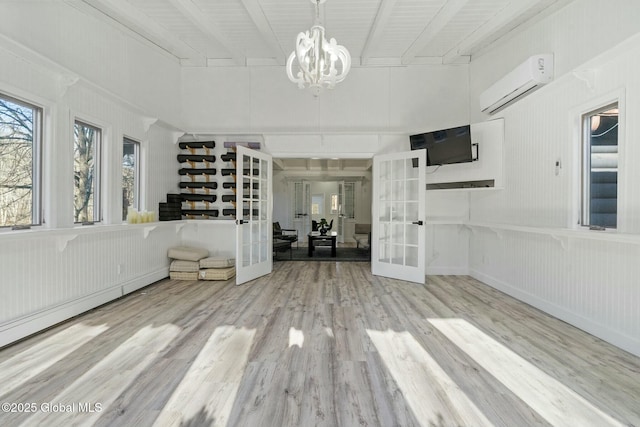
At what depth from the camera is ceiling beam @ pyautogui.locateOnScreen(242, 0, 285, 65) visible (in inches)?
144

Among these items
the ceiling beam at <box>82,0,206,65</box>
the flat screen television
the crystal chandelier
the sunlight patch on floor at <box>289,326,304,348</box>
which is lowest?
the sunlight patch on floor at <box>289,326,304,348</box>

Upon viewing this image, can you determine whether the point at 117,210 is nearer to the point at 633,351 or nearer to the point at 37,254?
the point at 37,254

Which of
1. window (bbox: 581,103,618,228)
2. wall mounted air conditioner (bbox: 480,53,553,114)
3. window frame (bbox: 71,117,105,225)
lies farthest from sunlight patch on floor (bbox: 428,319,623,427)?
window frame (bbox: 71,117,105,225)

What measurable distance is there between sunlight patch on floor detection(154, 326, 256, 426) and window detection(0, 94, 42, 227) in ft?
7.12

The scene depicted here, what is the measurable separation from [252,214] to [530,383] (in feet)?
13.6

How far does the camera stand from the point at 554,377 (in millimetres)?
2123

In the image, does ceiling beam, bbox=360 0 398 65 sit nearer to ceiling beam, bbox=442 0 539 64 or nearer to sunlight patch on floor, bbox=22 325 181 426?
ceiling beam, bbox=442 0 539 64

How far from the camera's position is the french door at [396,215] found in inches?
200

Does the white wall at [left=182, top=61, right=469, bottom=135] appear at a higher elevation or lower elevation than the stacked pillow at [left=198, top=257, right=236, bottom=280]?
higher

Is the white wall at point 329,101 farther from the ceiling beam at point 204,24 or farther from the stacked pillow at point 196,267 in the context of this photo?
the stacked pillow at point 196,267

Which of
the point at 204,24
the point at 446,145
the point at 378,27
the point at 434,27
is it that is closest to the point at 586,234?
the point at 446,145

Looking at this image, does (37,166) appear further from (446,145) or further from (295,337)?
(446,145)

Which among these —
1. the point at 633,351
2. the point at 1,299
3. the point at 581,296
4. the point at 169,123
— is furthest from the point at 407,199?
the point at 1,299

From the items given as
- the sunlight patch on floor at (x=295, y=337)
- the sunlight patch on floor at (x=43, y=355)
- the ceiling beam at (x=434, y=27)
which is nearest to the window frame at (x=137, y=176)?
the sunlight patch on floor at (x=43, y=355)
